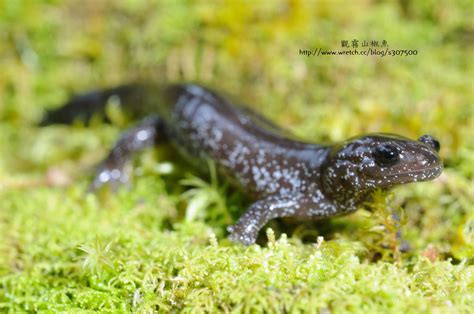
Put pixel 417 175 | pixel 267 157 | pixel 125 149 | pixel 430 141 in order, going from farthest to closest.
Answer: pixel 125 149 → pixel 267 157 → pixel 430 141 → pixel 417 175

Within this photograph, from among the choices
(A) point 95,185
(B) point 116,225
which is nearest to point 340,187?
(B) point 116,225

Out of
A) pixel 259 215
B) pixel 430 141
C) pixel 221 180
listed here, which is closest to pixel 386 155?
pixel 430 141

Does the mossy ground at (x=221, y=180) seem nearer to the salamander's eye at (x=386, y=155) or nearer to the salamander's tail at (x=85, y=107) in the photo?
the salamander's tail at (x=85, y=107)

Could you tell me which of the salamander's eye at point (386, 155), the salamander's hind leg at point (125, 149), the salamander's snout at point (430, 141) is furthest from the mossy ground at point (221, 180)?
the salamander's snout at point (430, 141)

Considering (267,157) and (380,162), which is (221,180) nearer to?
(267,157)

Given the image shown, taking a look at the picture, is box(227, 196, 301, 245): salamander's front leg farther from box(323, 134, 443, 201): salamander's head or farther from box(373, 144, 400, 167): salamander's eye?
box(373, 144, 400, 167): salamander's eye

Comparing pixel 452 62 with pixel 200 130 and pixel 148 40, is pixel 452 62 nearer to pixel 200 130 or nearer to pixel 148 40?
pixel 200 130
